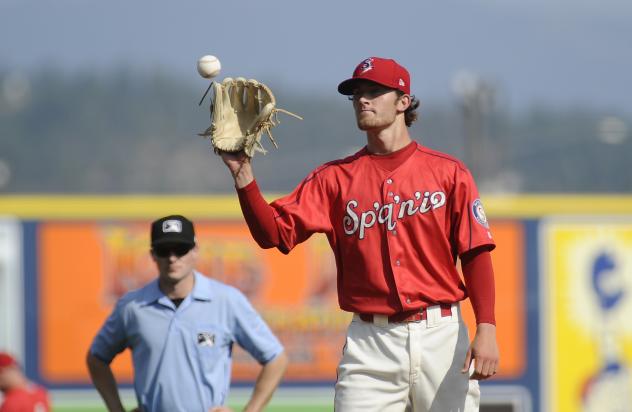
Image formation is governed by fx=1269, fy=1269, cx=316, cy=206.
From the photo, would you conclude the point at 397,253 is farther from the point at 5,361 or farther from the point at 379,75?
the point at 5,361

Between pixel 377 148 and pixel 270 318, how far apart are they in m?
5.90

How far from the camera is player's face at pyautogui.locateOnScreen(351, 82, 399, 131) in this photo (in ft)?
14.8

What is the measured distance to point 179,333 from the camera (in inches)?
210

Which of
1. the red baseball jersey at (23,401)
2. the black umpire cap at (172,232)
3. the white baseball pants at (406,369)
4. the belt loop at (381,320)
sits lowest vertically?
the red baseball jersey at (23,401)

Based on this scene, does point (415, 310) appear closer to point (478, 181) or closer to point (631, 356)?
point (631, 356)

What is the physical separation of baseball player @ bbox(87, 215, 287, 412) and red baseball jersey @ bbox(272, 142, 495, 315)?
0.95 meters

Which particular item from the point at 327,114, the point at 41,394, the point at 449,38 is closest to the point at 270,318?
the point at 41,394

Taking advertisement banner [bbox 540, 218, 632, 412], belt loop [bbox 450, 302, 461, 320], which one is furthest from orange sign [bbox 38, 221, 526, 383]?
belt loop [bbox 450, 302, 461, 320]

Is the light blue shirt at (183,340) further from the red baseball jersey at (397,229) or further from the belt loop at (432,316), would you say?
the belt loop at (432,316)

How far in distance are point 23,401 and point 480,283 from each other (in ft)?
10.1

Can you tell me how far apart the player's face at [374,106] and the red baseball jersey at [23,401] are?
2940mm

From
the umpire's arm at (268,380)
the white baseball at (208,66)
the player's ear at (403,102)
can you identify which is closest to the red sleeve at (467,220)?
the player's ear at (403,102)

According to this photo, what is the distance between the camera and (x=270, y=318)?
1037 centimetres

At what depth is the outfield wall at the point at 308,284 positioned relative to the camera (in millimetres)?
10195
